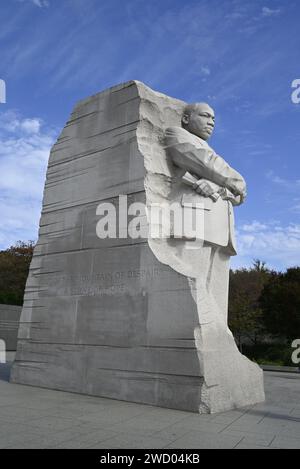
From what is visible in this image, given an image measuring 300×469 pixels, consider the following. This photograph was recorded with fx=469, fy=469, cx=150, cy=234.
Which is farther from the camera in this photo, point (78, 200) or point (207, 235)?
point (78, 200)

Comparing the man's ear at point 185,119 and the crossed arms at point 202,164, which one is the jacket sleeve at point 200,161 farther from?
the man's ear at point 185,119

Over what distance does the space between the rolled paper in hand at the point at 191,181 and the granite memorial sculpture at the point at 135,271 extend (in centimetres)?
2

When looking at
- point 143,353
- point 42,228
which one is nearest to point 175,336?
point 143,353

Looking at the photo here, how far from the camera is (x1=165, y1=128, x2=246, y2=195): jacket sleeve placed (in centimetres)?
740

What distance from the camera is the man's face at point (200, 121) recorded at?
8.02m

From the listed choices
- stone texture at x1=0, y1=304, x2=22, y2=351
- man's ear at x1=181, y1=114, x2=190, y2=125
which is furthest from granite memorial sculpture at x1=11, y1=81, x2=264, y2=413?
stone texture at x1=0, y1=304, x2=22, y2=351

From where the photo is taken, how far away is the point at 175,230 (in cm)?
717

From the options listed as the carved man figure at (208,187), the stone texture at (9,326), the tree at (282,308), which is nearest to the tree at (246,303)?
the tree at (282,308)

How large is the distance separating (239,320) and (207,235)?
23033 millimetres

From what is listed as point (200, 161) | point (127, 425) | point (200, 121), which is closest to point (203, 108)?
point (200, 121)

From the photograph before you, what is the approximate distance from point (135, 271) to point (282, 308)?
2422 cm

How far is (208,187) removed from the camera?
738cm

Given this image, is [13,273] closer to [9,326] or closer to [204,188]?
[9,326]
